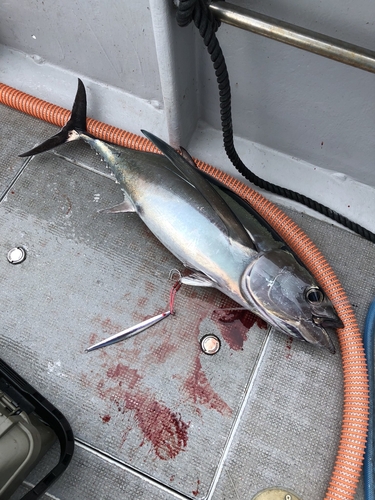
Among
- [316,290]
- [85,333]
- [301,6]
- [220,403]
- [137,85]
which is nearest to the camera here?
[301,6]

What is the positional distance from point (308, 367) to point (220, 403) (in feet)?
1.40

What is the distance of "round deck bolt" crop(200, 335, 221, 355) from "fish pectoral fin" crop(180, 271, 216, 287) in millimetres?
260

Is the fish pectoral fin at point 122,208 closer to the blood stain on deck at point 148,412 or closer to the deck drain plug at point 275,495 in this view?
the blood stain on deck at point 148,412

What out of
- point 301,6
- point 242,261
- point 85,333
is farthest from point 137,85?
point 85,333

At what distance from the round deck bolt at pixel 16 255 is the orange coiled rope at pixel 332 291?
75 centimetres

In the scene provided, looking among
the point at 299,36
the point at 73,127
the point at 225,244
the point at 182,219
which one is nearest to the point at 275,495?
the point at 225,244

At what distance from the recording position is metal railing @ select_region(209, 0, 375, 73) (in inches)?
52.1

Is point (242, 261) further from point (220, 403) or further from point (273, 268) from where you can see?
point (220, 403)

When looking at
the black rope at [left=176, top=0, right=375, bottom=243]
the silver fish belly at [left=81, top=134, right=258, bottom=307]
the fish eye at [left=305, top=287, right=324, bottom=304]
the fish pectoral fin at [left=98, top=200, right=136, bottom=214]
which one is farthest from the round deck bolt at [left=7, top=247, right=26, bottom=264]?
the fish eye at [left=305, top=287, right=324, bottom=304]

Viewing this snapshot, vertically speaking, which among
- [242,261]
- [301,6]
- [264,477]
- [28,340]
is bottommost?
[28,340]

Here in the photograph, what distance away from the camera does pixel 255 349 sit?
6.12ft

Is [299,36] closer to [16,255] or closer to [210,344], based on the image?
[210,344]

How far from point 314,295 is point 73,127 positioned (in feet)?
4.95

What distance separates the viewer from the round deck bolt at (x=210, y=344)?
1.86 meters
